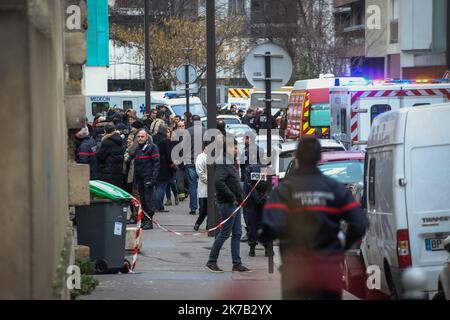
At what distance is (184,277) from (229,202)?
4.01 feet

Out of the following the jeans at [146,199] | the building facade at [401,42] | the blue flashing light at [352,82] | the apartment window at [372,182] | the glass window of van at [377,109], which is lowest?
the jeans at [146,199]

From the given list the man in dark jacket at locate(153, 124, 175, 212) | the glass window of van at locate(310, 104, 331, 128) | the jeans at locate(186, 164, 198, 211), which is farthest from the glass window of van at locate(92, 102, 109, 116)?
the jeans at locate(186, 164, 198, 211)

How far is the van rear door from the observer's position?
10742mm

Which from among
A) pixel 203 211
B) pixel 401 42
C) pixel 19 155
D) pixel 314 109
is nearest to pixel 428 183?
pixel 19 155

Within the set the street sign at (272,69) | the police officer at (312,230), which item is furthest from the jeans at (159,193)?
the police officer at (312,230)

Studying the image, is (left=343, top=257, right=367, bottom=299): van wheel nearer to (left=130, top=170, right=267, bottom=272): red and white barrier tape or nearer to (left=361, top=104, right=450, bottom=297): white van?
(left=361, top=104, right=450, bottom=297): white van

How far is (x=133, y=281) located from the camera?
13281 millimetres

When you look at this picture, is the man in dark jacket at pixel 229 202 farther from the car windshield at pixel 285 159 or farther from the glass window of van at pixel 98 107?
the glass window of van at pixel 98 107

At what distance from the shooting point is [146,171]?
20.5 meters

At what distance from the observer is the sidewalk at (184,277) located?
11.8 m

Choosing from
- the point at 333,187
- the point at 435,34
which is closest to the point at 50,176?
the point at 333,187

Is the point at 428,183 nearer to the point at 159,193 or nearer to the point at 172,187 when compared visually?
the point at 159,193

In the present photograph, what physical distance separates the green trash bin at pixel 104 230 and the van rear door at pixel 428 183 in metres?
4.59

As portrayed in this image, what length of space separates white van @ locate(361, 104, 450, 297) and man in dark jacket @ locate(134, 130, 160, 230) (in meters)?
9.40
